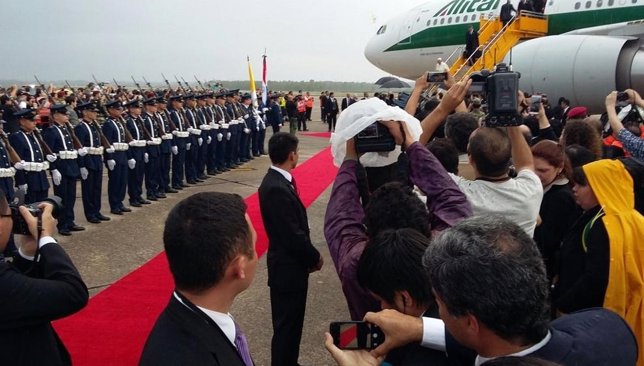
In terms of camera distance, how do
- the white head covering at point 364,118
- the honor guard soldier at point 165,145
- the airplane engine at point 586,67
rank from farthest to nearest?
the airplane engine at point 586,67, the honor guard soldier at point 165,145, the white head covering at point 364,118

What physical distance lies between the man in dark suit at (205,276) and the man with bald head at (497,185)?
1357 mm

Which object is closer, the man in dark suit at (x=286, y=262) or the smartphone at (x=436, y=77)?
the smartphone at (x=436, y=77)

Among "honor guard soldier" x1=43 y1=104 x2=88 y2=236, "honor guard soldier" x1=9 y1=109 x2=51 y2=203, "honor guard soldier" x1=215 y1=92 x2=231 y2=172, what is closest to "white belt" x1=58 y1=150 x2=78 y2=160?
"honor guard soldier" x1=43 y1=104 x2=88 y2=236

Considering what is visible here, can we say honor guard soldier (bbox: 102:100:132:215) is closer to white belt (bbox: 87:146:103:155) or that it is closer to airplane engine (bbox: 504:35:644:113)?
white belt (bbox: 87:146:103:155)

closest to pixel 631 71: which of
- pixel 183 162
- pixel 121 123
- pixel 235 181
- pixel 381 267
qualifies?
pixel 235 181

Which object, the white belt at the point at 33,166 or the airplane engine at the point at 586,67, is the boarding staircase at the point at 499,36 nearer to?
the airplane engine at the point at 586,67

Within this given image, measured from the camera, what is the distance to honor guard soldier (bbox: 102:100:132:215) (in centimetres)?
863

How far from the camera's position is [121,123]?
8.97 m

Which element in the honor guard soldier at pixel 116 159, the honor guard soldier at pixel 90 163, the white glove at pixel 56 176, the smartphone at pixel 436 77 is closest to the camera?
the smartphone at pixel 436 77

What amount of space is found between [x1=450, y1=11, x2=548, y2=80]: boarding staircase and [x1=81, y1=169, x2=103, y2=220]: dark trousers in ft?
31.2

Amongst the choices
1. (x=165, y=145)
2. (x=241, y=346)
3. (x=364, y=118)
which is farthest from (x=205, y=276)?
(x=165, y=145)

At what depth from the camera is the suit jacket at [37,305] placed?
1896 millimetres

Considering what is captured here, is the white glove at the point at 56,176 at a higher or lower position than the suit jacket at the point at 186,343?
lower

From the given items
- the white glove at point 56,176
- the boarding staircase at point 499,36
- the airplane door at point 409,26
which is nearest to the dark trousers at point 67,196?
the white glove at point 56,176
